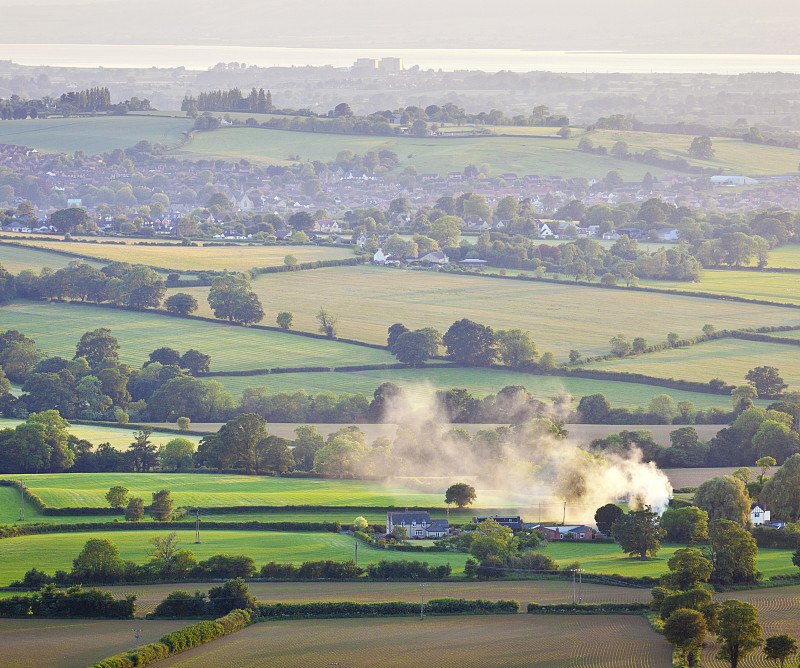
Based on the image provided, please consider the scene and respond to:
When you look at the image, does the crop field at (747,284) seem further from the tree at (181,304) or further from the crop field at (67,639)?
the crop field at (67,639)

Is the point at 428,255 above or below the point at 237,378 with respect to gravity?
above

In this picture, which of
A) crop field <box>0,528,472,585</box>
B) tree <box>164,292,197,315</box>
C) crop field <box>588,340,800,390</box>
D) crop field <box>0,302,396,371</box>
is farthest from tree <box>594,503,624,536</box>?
tree <box>164,292,197,315</box>

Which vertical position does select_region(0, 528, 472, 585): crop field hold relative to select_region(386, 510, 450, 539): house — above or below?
below

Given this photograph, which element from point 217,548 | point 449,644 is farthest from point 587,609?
point 217,548

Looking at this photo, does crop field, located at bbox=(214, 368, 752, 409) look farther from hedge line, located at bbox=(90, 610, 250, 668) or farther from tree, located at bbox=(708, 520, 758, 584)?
hedge line, located at bbox=(90, 610, 250, 668)

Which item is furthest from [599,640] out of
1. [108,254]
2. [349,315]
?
[108,254]

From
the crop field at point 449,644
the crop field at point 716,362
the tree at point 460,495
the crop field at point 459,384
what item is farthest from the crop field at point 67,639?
the crop field at point 716,362

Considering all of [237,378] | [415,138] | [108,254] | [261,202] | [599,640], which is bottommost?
[599,640]

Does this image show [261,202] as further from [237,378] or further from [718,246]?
[237,378]
